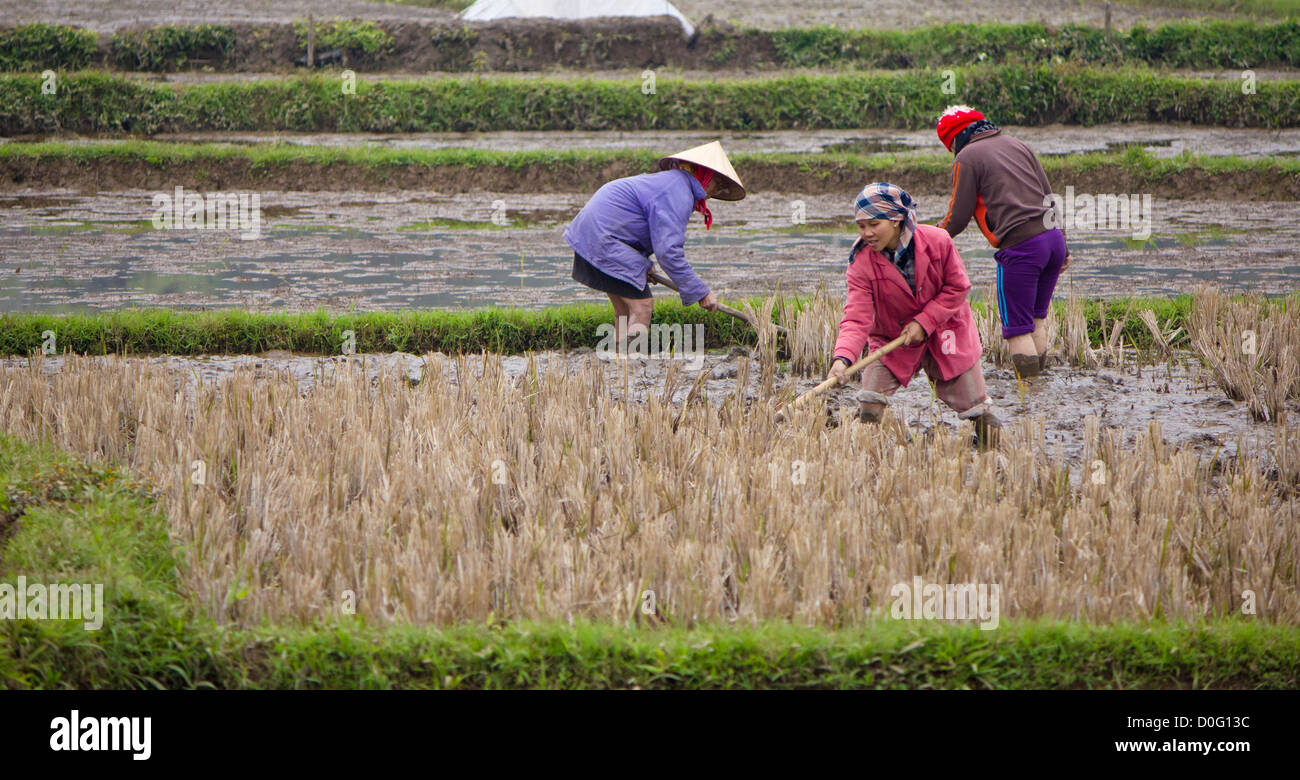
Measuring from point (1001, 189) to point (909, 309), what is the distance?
46.1 inches

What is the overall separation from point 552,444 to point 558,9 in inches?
900

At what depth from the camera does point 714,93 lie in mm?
18891

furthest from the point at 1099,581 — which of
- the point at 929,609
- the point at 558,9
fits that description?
the point at 558,9

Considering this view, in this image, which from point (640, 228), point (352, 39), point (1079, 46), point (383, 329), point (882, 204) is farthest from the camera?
point (352, 39)

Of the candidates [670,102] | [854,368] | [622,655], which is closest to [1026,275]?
[854,368]

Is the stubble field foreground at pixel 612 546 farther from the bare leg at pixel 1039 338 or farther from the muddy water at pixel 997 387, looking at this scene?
the bare leg at pixel 1039 338

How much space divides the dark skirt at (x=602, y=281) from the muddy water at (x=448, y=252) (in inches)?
67.8

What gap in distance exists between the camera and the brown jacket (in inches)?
217

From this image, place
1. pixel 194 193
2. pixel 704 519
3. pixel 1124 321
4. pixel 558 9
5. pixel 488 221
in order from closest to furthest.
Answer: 1. pixel 704 519
2. pixel 1124 321
3. pixel 488 221
4. pixel 194 193
5. pixel 558 9

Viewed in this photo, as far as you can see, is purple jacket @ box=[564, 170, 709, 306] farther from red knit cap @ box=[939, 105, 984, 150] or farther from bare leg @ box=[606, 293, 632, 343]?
red knit cap @ box=[939, 105, 984, 150]

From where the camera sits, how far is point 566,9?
25.5 m

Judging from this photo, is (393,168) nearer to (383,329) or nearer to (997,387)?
(383,329)
